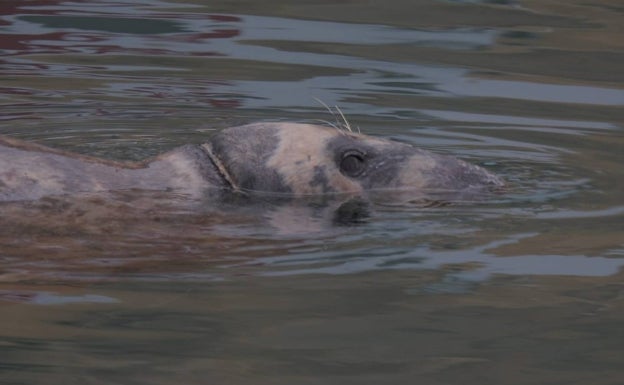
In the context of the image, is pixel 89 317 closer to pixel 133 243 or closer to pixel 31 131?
pixel 133 243

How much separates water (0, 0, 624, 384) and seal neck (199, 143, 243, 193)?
0.26m

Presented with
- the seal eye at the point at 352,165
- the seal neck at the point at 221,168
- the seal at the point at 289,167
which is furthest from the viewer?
the seal eye at the point at 352,165

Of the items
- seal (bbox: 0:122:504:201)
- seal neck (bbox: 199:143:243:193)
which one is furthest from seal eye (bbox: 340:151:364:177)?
seal neck (bbox: 199:143:243:193)

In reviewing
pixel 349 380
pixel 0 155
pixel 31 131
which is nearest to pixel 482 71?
pixel 31 131

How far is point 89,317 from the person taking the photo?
4848mm

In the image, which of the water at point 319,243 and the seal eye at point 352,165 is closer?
the water at point 319,243

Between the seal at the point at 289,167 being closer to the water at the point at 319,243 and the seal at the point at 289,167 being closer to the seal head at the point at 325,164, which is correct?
the seal head at the point at 325,164

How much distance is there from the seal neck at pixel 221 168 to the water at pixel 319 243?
10.4 inches

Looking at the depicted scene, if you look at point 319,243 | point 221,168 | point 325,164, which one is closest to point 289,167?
point 325,164

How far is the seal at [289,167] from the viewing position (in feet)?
21.1

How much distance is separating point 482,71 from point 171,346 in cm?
631

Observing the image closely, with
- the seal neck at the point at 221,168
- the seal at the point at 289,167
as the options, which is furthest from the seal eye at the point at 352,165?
the seal neck at the point at 221,168

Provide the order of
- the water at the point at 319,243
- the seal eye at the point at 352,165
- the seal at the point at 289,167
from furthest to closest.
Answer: the seal eye at the point at 352,165 < the seal at the point at 289,167 < the water at the point at 319,243

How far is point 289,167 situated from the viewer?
6621 mm
